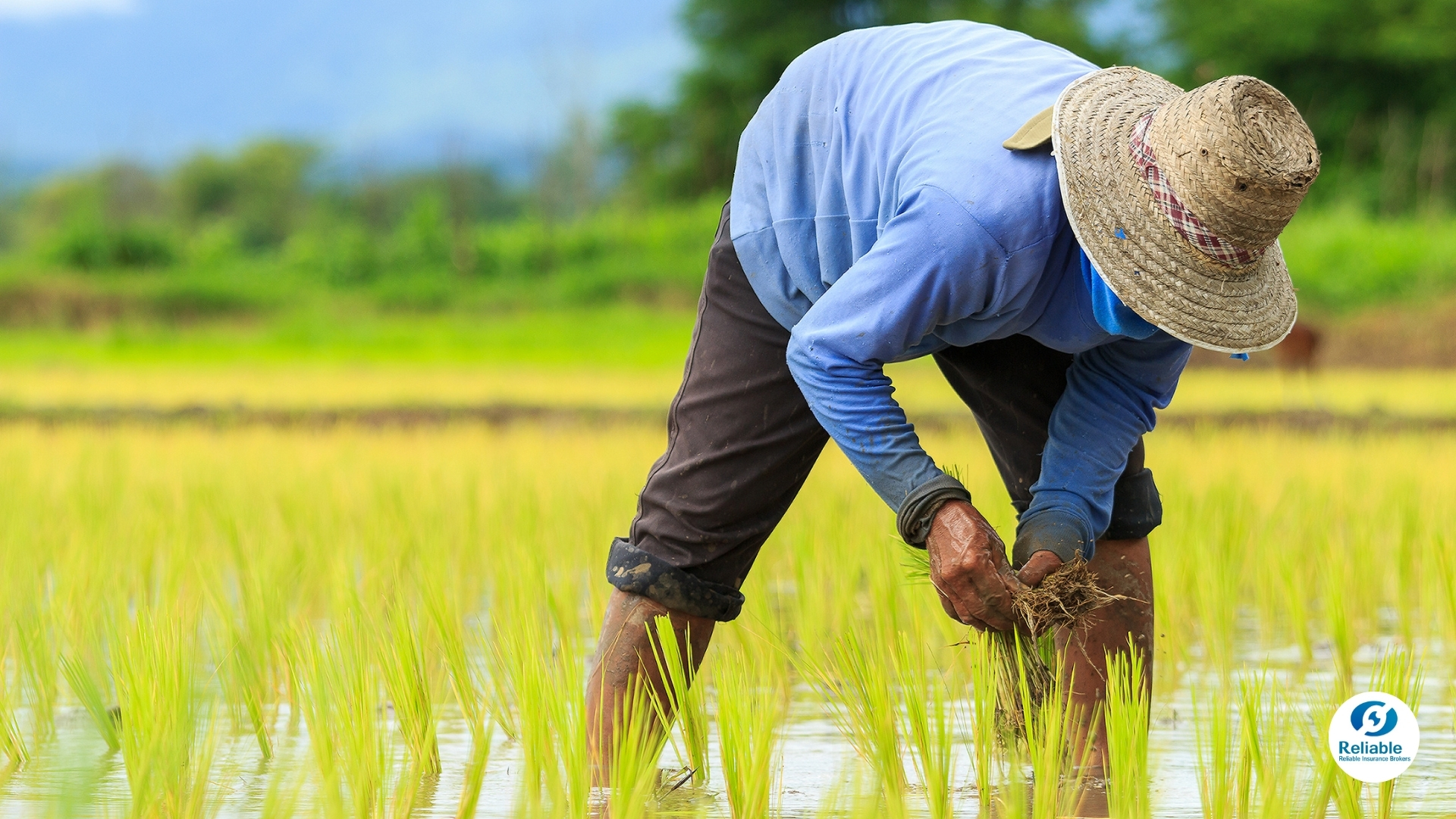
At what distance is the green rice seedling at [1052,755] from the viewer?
161 cm

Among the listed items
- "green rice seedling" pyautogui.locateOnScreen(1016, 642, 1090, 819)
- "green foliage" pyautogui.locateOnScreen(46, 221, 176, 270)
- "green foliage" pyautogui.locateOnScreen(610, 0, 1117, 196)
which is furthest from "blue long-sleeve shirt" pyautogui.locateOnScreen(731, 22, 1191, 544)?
"green foliage" pyautogui.locateOnScreen(610, 0, 1117, 196)

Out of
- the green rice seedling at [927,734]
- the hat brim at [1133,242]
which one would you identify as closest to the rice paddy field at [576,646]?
the green rice seedling at [927,734]

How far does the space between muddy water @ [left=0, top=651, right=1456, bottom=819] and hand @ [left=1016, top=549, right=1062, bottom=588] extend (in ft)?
0.96

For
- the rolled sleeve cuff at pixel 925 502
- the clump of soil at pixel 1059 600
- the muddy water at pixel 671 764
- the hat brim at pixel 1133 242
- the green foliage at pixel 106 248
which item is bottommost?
the muddy water at pixel 671 764

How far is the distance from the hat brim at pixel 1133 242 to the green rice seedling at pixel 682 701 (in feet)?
2.34

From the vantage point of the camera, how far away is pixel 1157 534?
3375 mm

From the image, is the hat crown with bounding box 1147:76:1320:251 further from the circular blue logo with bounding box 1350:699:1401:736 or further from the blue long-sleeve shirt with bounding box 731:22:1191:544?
the circular blue logo with bounding box 1350:699:1401:736

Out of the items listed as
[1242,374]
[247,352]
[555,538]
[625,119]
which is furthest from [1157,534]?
[625,119]

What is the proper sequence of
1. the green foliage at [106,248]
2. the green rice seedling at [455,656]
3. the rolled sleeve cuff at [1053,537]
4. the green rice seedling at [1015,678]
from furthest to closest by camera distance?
the green foliage at [106,248]
the green rice seedling at [455,656]
the green rice seedling at [1015,678]
the rolled sleeve cuff at [1053,537]

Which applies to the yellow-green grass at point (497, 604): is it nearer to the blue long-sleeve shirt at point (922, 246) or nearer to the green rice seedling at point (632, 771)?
the green rice seedling at point (632, 771)

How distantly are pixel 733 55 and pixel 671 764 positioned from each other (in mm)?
19854

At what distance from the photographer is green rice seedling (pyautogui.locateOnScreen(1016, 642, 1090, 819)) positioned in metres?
1.61

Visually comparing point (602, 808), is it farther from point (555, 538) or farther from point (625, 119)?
point (625, 119)

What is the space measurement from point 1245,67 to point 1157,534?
58.3 ft
